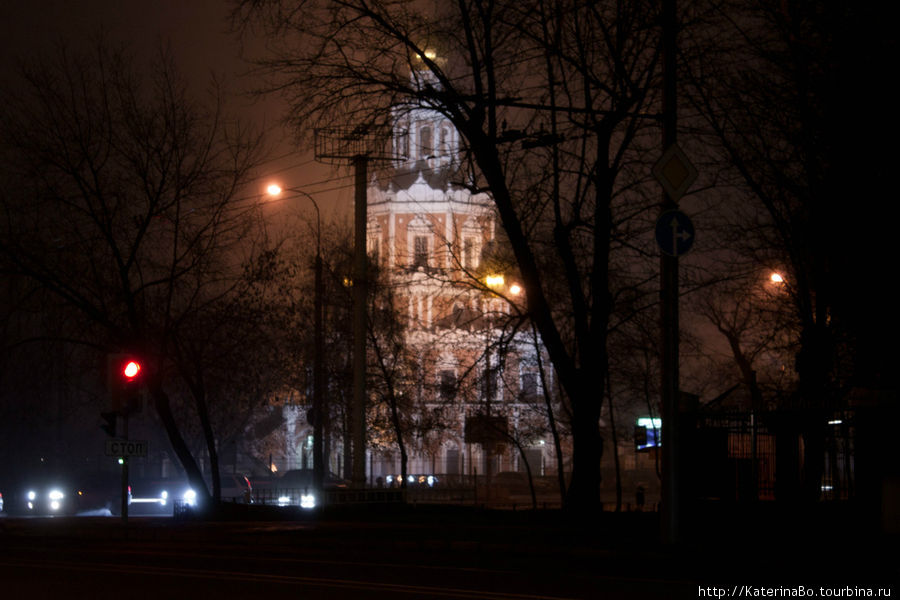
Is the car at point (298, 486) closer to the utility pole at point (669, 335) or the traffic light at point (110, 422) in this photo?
the traffic light at point (110, 422)

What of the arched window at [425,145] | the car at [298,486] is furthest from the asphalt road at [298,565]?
the car at [298,486]

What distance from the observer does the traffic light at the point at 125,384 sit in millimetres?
22484

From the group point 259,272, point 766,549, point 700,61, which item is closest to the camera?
point 766,549

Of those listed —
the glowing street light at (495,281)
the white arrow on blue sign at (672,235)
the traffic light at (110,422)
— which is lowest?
the traffic light at (110,422)

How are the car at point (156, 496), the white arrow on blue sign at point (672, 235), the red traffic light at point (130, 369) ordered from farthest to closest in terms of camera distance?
the car at point (156, 496) < the red traffic light at point (130, 369) < the white arrow on blue sign at point (672, 235)

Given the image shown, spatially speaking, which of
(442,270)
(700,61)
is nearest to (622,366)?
(442,270)

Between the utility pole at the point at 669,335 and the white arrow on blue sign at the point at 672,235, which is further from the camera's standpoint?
the white arrow on blue sign at the point at 672,235

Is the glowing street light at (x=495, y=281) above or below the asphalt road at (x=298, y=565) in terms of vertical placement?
above

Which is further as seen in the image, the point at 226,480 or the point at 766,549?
the point at 226,480

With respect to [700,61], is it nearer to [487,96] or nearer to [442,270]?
[487,96]

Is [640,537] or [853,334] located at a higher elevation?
[853,334]

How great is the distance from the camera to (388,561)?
651 inches

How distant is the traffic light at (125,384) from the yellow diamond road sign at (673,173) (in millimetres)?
12380

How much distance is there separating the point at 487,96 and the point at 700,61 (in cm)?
422
